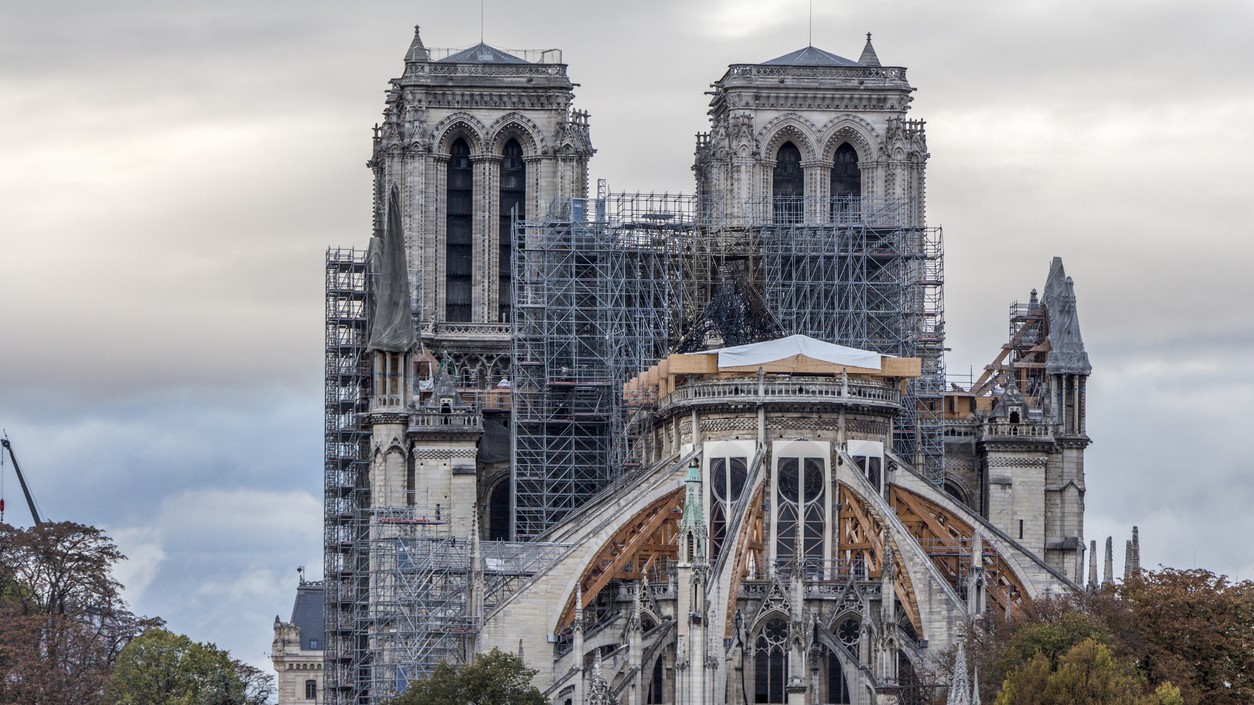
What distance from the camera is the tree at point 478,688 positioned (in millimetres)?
111688

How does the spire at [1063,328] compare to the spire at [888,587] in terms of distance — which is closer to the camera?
the spire at [888,587]

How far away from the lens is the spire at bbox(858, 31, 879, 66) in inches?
5891

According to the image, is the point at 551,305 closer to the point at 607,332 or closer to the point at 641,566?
the point at 607,332

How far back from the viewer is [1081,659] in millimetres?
104500

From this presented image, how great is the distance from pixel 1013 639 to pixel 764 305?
32.0 m

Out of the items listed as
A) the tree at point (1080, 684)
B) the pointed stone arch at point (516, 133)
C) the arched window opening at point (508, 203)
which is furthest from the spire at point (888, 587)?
the pointed stone arch at point (516, 133)

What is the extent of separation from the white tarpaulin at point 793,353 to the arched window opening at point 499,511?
16.8m

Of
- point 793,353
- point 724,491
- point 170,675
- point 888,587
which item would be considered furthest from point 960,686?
point 170,675

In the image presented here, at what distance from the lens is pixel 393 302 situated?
140 meters

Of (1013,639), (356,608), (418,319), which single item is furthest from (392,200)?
Result: (1013,639)

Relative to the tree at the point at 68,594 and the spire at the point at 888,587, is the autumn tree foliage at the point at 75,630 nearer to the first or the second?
the tree at the point at 68,594

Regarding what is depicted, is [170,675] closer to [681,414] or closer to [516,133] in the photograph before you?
[681,414]

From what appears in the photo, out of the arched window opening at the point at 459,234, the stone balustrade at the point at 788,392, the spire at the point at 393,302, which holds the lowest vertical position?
the stone balustrade at the point at 788,392

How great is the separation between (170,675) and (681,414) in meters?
19.3
